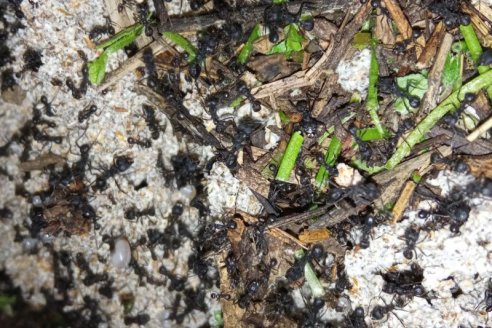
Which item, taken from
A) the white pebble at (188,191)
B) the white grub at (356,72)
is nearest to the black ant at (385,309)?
the white grub at (356,72)

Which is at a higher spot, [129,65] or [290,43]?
[129,65]

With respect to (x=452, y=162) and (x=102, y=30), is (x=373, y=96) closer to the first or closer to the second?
(x=452, y=162)

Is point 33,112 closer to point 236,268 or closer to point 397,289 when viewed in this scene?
point 236,268

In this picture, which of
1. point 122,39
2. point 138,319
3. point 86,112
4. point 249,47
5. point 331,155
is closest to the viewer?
point 331,155

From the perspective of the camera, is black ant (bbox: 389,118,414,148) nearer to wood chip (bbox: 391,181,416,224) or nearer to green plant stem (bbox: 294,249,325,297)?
wood chip (bbox: 391,181,416,224)

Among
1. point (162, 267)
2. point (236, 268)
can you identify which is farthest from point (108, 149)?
point (236, 268)

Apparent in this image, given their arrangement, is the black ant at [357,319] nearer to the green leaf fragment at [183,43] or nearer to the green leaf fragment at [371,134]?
the green leaf fragment at [371,134]

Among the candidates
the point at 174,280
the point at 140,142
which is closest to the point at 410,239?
the point at 174,280
